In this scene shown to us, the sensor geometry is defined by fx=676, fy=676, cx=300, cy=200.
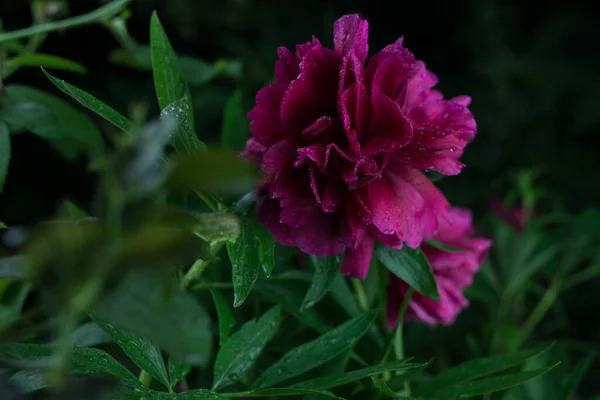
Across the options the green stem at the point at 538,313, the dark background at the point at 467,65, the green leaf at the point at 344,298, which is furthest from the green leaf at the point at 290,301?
the dark background at the point at 467,65

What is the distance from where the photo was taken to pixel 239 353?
0.30 metres

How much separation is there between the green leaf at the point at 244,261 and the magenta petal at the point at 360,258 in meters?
0.05

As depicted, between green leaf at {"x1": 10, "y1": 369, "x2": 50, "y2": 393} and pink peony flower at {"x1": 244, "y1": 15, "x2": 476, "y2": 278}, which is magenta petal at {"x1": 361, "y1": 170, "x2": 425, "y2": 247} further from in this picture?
green leaf at {"x1": 10, "y1": 369, "x2": 50, "y2": 393}

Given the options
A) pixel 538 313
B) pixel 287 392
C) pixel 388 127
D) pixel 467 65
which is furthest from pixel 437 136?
pixel 467 65

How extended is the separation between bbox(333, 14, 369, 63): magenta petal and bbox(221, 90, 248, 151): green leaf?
0.38 ft

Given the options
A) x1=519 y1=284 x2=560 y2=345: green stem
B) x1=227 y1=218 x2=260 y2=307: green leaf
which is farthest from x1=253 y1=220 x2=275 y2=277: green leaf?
x1=519 y1=284 x2=560 y2=345: green stem

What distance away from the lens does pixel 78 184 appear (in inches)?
27.9

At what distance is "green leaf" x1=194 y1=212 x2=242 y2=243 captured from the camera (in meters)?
0.25

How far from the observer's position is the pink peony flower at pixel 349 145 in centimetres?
28

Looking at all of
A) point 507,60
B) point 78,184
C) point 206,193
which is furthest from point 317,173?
point 507,60

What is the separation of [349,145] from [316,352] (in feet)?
0.32

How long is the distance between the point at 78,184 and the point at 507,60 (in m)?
0.53

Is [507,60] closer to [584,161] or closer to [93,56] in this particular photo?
[584,161]

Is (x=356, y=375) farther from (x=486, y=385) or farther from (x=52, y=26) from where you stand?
(x=52, y=26)
